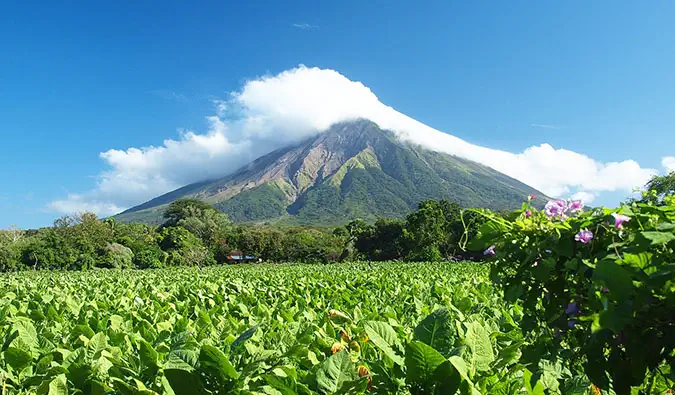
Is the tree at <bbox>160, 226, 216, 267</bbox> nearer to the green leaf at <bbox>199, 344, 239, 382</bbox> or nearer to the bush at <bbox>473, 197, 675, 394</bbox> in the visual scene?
the bush at <bbox>473, 197, 675, 394</bbox>

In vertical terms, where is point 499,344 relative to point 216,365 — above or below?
below

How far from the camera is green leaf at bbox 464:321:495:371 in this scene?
1.49m

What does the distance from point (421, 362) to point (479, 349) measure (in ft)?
1.01

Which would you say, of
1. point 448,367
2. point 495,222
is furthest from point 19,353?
point 495,222

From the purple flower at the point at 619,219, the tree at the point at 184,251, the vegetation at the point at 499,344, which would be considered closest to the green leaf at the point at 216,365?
the vegetation at the point at 499,344

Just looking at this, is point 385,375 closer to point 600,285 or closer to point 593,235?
point 600,285

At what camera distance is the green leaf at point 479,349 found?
1494mm

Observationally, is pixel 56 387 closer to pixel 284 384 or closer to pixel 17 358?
pixel 17 358

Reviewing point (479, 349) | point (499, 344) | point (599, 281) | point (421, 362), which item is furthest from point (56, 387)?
point (499, 344)

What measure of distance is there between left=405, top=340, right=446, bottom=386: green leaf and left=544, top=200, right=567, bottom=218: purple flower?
92cm

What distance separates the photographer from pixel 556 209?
1892 millimetres

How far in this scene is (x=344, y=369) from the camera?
141 cm

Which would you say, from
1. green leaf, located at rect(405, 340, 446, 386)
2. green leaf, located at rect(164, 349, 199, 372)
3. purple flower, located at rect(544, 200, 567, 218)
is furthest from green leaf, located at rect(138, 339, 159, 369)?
purple flower, located at rect(544, 200, 567, 218)

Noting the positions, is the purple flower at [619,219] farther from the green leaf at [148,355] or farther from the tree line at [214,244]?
the tree line at [214,244]
